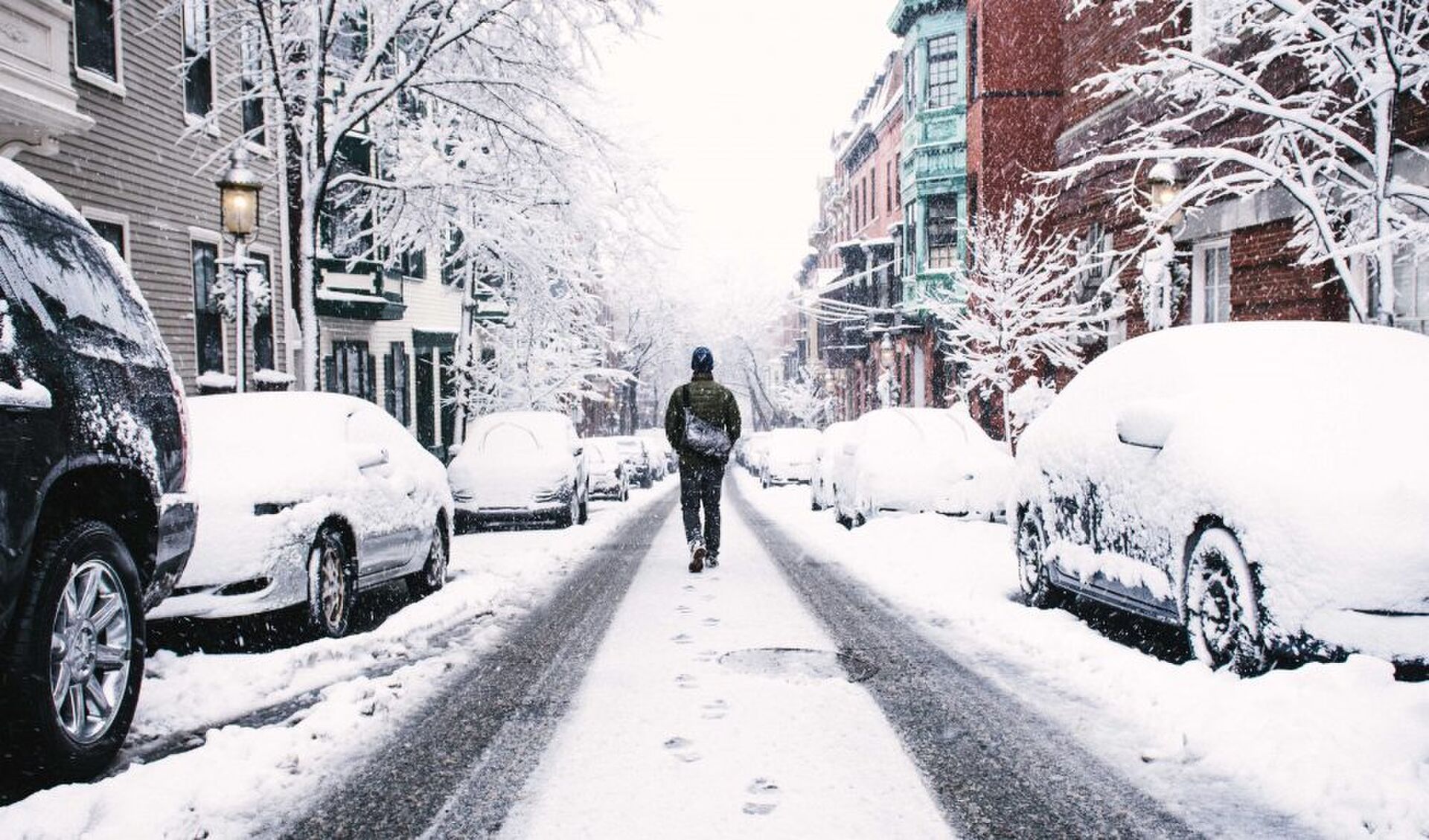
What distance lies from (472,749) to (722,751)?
3.43 feet

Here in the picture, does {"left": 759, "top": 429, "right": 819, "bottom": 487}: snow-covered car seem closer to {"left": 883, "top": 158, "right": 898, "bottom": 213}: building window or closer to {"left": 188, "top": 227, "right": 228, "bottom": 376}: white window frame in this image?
{"left": 188, "top": 227, "right": 228, "bottom": 376}: white window frame

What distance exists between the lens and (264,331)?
20.9 metres

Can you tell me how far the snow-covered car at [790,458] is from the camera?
102 ft

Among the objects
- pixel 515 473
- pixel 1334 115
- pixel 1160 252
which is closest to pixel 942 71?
pixel 1160 252

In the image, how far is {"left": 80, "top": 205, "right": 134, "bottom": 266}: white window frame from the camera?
14698 mm

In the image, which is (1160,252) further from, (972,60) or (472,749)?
(972,60)

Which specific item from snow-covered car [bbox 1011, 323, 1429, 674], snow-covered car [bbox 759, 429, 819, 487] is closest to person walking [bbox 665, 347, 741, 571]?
snow-covered car [bbox 1011, 323, 1429, 674]

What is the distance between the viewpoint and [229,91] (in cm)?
1931

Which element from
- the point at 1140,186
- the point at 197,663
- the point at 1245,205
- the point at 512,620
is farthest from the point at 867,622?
the point at 1140,186

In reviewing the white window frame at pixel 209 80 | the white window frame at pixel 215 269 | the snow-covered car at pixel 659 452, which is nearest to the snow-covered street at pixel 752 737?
the white window frame at pixel 215 269

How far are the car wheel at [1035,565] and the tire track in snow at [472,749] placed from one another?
314 centimetres

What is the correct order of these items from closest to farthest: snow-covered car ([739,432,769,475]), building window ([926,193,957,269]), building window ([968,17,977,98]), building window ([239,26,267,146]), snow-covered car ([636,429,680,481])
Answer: building window ([239,26,267,146]) → building window ([968,17,977,98]) → building window ([926,193,957,269]) → snow-covered car ([739,432,769,475]) → snow-covered car ([636,429,680,481])

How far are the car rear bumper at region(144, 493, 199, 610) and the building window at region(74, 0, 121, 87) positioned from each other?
11.1 metres

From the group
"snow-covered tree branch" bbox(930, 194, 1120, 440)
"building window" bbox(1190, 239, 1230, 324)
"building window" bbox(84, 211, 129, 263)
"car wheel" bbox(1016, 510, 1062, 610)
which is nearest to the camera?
"car wheel" bbox(1016, 510, 1062, 610)
